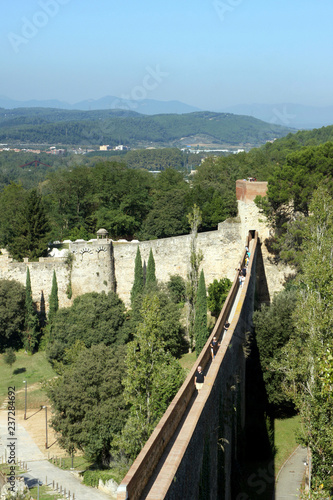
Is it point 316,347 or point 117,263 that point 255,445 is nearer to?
point 316,347

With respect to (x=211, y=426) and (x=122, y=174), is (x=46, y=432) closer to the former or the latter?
(x=211, y=426)

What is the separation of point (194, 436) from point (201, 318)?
20.2 metres

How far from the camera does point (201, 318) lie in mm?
30281

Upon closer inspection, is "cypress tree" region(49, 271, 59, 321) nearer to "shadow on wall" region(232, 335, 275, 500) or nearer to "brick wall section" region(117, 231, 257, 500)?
"shadow on wall" region(232, 335, 275, 500)

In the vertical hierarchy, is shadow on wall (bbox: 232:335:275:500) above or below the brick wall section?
below

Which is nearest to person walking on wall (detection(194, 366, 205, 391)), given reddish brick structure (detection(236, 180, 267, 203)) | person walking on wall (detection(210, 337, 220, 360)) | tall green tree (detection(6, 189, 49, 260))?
person walking on wall (detection(210, 337, 220, 360))

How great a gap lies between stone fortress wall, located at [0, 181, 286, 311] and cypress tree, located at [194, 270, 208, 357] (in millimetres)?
2098

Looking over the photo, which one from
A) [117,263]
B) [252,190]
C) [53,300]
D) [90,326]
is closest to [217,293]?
[252,190]

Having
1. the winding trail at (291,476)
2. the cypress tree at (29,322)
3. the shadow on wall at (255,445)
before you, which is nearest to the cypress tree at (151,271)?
the cypress tree at (29,322)

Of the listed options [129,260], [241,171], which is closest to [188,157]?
[241,171]

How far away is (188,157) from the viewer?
18775 cm

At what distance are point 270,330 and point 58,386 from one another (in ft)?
30.1

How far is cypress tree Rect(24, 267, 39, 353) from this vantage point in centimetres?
3397

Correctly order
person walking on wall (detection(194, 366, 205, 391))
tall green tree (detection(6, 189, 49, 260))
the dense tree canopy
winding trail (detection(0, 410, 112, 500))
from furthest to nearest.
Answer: tall green tree (detection(6, 189, 49, 260))
the dense tree canopy
winding trail (detection(0, 410, 112, 500))
person walking on wall (detection(194, 366, 205, 391))
